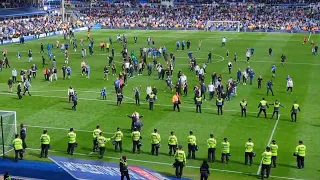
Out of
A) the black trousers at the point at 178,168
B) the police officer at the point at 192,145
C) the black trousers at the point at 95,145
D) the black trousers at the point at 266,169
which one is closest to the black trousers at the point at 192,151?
the police officer at the point at 192,145

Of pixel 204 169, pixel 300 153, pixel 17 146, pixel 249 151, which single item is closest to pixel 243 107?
pixel 249 151

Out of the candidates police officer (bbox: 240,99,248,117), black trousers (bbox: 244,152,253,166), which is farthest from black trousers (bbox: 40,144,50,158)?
police officer (bbox: 240,99,248,117)

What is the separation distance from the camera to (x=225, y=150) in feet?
82.0

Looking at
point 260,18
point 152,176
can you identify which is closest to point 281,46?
point 260,18

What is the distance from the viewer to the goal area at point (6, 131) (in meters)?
26.3

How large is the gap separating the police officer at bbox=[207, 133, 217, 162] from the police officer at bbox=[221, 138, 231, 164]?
43cm

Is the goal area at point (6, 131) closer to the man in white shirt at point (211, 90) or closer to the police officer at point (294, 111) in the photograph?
the man in white shirt at point (211, 90)

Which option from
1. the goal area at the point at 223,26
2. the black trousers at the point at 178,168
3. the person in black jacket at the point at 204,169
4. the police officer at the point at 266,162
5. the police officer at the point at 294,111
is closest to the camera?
the person in black jacket at the point at 204,169

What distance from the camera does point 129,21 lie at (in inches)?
3915

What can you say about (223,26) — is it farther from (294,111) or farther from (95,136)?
(95,136)

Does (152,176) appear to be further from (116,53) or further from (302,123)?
(116,53)

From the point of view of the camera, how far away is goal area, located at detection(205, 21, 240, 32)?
297ft

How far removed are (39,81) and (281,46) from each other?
120 feet

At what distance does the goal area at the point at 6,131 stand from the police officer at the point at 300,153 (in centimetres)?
1546
